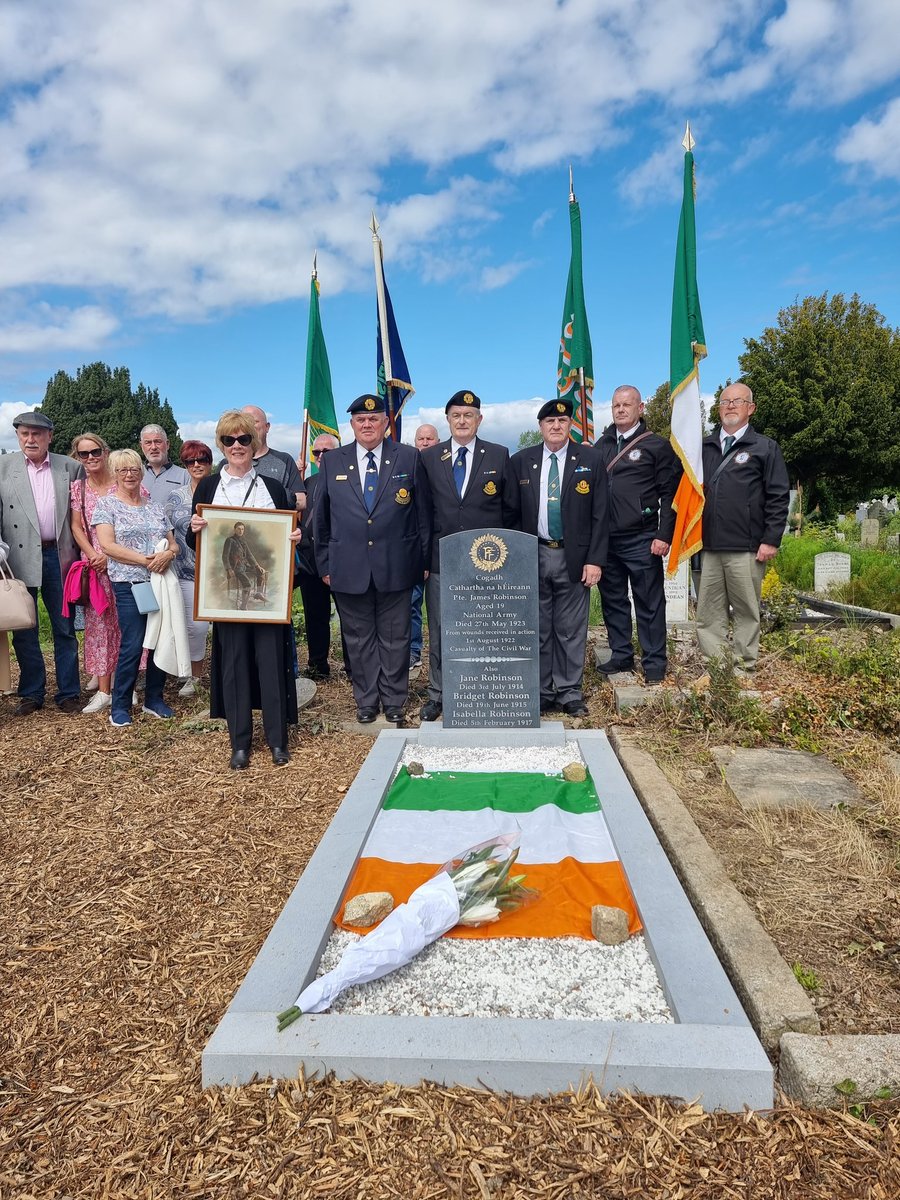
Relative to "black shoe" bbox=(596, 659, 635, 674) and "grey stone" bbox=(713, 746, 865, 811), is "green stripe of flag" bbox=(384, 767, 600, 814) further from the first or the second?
"black shoe" bbox=(596, 659, 635, 674)

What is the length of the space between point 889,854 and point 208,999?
9.41 feet

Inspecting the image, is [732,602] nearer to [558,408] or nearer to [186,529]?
[558,408]

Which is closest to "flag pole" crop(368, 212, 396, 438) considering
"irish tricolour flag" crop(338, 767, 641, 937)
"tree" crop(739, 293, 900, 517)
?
"irish tricolour flag" crop(338, 767, 641, 937)

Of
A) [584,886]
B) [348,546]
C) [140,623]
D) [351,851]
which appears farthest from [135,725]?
[584,886]

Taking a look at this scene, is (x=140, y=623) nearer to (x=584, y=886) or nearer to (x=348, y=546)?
(x=348, y=546)

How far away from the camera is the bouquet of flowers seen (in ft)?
7.98

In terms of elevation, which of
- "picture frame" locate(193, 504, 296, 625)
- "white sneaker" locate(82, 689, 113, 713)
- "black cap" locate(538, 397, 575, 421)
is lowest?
"white sneaker" locate(82, 689, 113, 713)

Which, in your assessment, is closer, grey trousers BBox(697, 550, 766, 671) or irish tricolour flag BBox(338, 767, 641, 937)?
irish tricolour flag BBox(338, 767, 641, 937)

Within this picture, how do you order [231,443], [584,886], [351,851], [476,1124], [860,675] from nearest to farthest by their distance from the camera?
[476,1124] < [584,886] < [351,851] < [231,443] < [860,675]

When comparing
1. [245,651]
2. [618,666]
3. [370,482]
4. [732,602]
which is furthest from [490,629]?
[732,602]

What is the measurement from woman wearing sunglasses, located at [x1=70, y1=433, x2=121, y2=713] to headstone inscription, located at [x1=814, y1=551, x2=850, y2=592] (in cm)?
862

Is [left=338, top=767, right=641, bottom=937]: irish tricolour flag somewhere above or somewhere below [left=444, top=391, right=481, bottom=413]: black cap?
below

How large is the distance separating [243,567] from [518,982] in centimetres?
295

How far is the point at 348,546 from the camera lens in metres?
5.23
